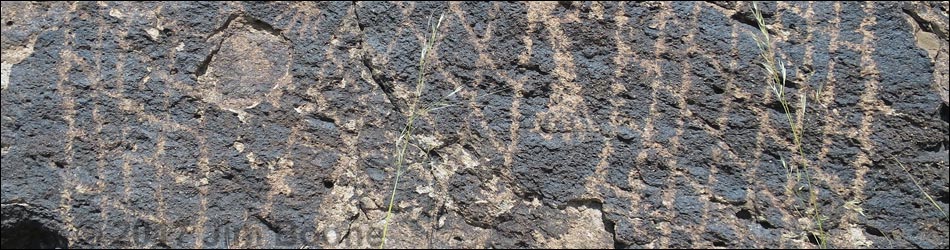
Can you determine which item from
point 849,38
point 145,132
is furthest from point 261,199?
point 849,38

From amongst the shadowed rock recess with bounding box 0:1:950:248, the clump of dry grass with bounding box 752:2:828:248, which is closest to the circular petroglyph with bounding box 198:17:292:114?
the shadowed rock recess with bounding box 0:1:950:248

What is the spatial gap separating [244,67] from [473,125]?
44cm

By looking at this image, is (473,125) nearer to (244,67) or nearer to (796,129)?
(244,67)

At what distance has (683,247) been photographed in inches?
64.2

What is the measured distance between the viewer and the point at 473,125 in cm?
167

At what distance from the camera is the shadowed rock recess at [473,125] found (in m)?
1.62

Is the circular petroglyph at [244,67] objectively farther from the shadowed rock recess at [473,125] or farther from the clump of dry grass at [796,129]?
the clump of dry grass at [796,129]

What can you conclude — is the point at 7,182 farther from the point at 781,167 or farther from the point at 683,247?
the point at 781,167

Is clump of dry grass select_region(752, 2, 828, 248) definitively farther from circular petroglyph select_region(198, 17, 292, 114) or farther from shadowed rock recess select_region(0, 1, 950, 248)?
circular petroglyph select_region(198, 17, 292, 114)

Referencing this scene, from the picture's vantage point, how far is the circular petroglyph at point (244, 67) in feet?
5.46

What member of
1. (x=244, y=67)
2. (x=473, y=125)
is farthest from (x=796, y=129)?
(x=244, y=67)

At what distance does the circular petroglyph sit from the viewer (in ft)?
5.46

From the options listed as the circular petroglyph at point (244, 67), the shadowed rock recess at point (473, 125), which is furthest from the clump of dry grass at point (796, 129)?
the circular petroglyph at point (244, 67)

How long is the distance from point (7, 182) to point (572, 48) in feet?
3.50
